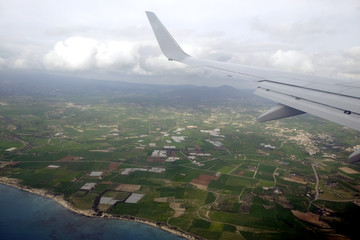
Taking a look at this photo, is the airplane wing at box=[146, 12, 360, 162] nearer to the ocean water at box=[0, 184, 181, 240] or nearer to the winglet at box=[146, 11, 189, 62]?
the winglet at box=[146, 11, 189, 62]

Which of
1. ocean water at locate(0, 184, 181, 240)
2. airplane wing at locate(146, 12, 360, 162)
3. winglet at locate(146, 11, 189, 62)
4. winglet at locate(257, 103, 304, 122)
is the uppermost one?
winglet at locate(146, 11, 189, 62)

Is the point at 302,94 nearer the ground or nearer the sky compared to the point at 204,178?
nearer the sky

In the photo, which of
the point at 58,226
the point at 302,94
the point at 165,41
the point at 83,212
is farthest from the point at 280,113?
the point at 58,226

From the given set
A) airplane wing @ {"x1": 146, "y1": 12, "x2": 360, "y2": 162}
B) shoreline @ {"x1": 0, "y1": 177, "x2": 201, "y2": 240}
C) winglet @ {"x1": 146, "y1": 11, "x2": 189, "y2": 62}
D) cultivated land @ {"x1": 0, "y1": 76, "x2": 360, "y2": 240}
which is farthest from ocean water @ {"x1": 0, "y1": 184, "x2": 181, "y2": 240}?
airplane wing @ {"x1": 146, "y1": 12, "x2": 360, "y2": 162}

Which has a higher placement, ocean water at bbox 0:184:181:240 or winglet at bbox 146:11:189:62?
winglet at bbox 146:11:189:62

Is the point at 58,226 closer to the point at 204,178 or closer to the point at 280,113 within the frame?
the point at 204,178

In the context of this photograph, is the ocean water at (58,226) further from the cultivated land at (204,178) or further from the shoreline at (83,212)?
the cultivated land at (204,178)
